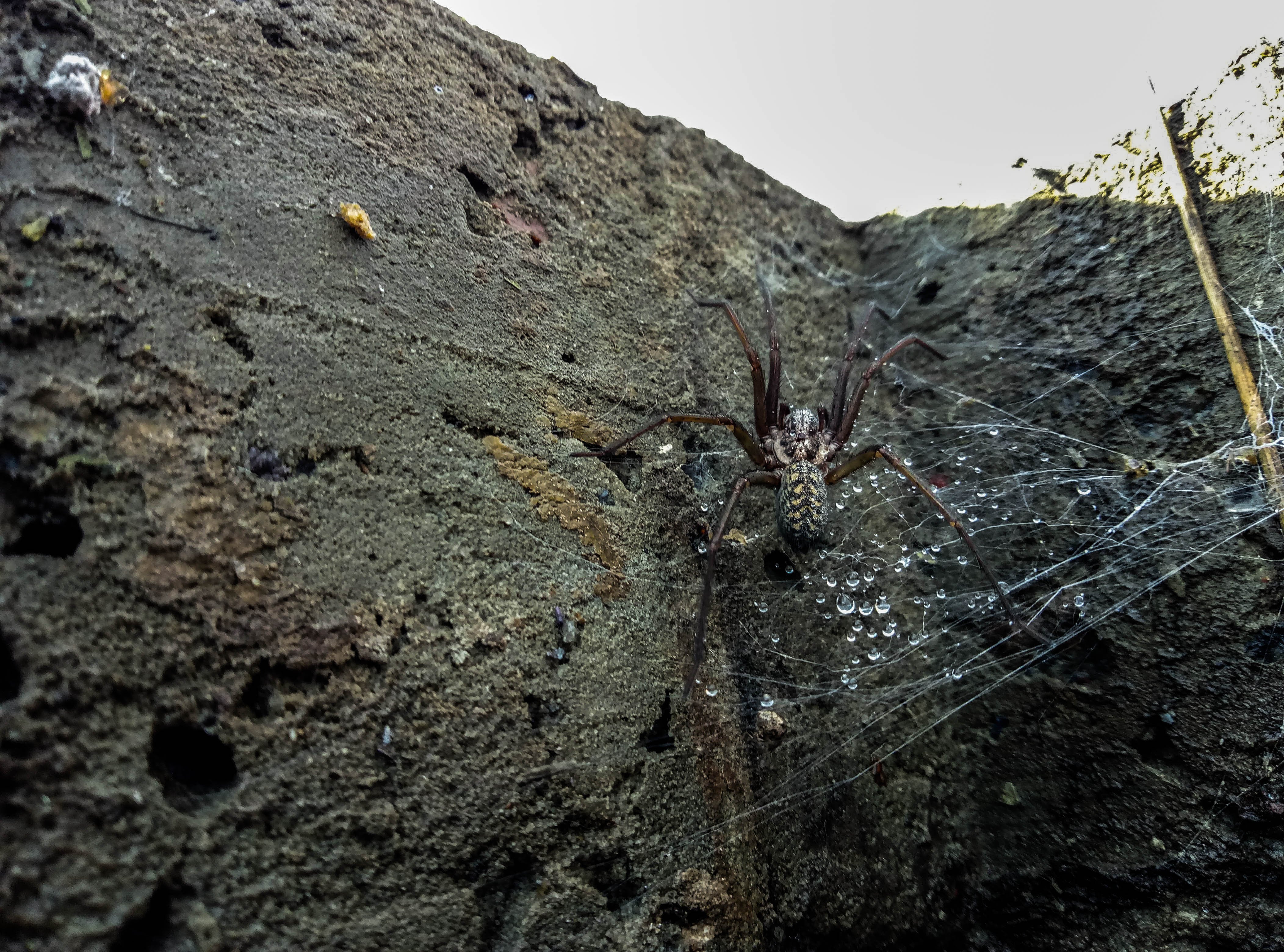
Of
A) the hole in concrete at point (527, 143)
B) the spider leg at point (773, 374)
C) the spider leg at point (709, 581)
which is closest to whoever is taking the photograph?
the spider leg at point (709, 581)

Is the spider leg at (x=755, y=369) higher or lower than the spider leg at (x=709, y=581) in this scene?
higher

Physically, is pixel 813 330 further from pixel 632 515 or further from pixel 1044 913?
pixel 1044 913

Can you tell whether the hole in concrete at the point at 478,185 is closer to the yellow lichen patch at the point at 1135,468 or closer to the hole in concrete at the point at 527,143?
the hole in concrete at the point at 527,143

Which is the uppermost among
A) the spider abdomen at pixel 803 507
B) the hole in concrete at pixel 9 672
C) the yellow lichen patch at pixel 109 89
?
the yellow lichen patch at pixel 109 89

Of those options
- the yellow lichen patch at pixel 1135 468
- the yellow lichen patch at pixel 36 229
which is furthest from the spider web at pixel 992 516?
the yellow lichen patch at pixel 36 229

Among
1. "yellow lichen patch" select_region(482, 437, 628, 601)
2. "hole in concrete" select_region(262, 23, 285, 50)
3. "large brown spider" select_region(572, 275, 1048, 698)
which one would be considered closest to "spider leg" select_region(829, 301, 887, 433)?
"large brown spider" select_region(572, 275, 1048, 698)

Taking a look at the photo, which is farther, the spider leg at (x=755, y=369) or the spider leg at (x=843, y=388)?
the spider leg at (x=843, y=388)

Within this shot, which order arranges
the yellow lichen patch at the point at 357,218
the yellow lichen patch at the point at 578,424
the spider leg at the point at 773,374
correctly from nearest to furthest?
the yellow lichen patch at the point at 357,218
the yellow lichen patch at the point at 578,424
the spider leg at the point at 773,374
